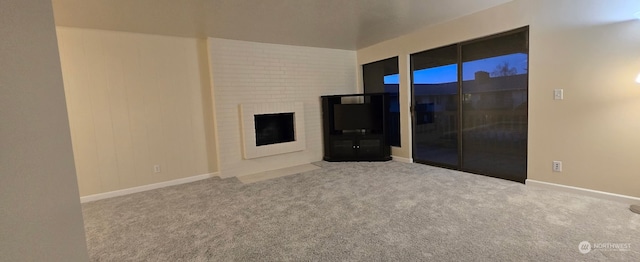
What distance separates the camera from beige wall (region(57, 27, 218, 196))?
11.6 ft

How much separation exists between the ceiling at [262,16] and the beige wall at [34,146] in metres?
2.41

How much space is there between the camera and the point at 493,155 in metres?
3.89

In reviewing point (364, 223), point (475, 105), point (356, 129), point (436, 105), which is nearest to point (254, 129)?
point (356, 129)

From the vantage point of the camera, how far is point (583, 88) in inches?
114

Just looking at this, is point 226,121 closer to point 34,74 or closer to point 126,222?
point 126,222

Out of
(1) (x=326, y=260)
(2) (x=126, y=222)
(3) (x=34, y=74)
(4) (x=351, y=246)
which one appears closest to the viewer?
(3) (x=34, y=74)

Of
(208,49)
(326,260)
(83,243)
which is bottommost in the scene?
(326,260)

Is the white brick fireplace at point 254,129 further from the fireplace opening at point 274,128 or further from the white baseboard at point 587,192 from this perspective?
the white baseboard at point 587,192

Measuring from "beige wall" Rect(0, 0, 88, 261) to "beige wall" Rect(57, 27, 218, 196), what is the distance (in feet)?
11.2

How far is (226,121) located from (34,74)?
3.68 meters

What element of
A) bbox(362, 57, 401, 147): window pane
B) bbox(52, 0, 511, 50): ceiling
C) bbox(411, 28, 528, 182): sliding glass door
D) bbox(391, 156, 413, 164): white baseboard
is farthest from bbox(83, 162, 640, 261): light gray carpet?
bbox(52, 0, 511, 50): ceiling

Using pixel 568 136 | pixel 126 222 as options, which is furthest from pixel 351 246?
pixel 568 136

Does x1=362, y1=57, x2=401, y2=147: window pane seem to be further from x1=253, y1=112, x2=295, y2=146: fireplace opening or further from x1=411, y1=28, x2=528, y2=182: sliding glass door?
x1=253, y1=112, x2=295, y2=146: fireplace opening

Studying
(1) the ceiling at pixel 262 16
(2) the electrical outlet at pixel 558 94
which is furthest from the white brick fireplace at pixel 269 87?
(2) the electrical outlet at pixel 558 94
